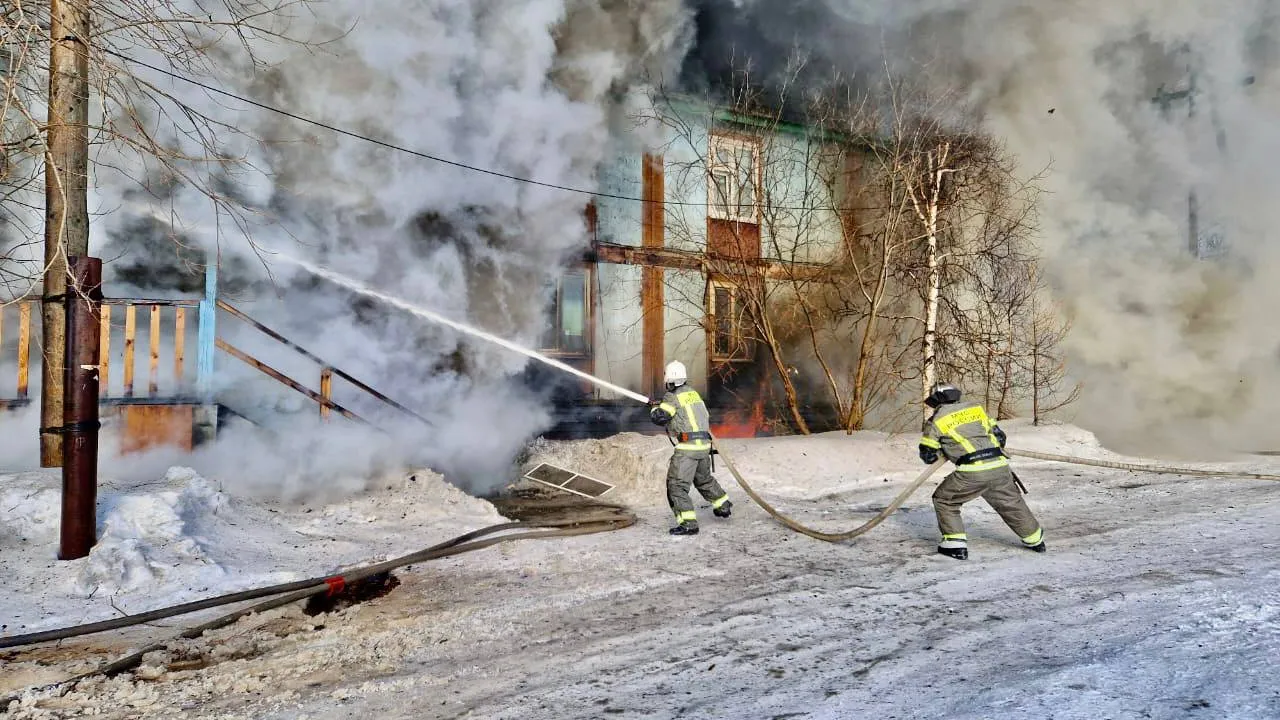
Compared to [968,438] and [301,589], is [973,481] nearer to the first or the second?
[968,438]

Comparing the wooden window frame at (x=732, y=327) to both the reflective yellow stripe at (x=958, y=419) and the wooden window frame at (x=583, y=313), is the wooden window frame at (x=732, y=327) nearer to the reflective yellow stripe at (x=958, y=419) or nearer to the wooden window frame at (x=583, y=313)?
the wooden window frame at (x=583, y=313)

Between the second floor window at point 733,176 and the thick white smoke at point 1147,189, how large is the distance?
78.1 inches

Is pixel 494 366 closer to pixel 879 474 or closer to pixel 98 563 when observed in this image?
pixel 879 474

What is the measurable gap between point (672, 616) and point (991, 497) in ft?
9.12

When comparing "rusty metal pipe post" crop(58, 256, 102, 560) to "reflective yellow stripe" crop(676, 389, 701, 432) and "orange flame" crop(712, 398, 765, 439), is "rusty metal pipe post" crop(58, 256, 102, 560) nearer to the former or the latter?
"reflective yellow stripe" crop(676, 389, 701, 432)

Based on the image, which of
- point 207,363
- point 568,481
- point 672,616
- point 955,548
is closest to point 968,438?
point 955,548

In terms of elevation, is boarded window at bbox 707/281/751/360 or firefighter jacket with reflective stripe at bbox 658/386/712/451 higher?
boarded window at bbox 707/281/751/360

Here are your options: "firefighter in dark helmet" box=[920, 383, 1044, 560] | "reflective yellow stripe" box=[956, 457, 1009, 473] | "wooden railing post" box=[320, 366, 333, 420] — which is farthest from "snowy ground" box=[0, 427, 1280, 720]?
"wooden railing post" box=[320, 366, 333, 420]

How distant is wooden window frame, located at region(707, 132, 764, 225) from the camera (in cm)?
1348

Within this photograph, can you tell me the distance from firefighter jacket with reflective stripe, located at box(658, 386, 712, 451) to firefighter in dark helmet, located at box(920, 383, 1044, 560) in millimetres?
2026

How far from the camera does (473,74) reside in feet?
35.1

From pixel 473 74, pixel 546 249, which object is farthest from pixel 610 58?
pixel 546 249

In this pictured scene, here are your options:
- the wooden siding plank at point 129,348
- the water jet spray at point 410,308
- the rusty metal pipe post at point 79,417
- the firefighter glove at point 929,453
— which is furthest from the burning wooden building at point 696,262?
the rusty metal pipe post at point 79,417

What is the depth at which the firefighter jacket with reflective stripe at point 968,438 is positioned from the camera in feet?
18.4
